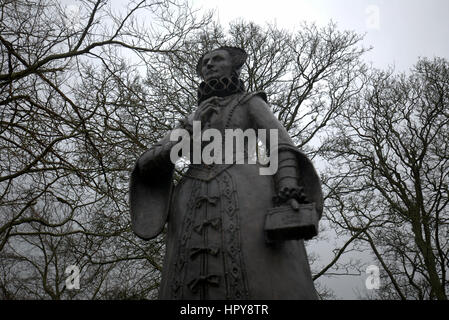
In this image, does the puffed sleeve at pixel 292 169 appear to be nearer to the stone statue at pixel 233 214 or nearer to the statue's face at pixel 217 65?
the stone statue at pixel 233 214

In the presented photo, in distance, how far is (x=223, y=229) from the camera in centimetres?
A: 280

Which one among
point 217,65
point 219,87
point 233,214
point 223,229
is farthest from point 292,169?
point 217,65

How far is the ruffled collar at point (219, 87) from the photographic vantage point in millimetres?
3906

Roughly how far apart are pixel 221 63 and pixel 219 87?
27cm

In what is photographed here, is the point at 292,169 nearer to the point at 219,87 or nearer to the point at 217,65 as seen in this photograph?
the point at 219,87

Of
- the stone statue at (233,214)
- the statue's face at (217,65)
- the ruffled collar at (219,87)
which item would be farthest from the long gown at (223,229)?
the statue's face at (217,65)

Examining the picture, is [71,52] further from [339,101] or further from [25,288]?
[25,288]

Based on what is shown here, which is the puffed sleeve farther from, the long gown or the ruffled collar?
the ruffled collar

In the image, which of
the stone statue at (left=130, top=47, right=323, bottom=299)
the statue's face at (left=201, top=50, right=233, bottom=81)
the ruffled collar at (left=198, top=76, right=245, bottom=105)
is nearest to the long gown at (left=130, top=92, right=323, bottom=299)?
the stone statue at (left=130, top=47, right=323, bottom=299)

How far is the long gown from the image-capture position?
8.52 ft

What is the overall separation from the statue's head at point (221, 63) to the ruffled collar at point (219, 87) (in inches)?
2.3
